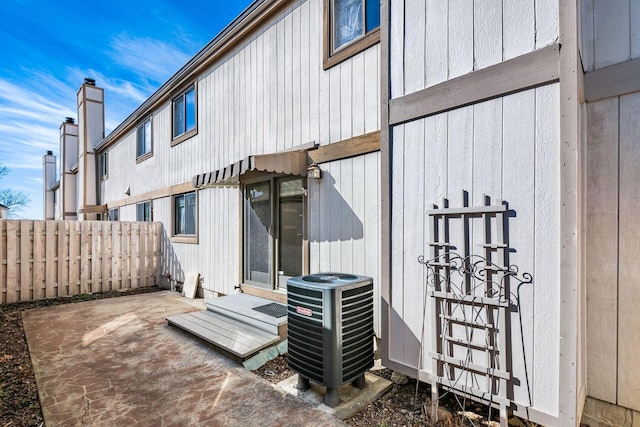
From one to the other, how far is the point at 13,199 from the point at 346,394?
38.8m

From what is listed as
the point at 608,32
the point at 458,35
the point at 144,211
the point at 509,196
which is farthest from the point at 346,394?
the point at 144,211

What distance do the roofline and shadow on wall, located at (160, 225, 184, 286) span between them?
12.3 feet

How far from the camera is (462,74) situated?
251 cm

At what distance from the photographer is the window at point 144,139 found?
941 centimetres

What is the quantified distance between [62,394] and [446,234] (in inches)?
150

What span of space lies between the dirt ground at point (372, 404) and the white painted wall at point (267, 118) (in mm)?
1288

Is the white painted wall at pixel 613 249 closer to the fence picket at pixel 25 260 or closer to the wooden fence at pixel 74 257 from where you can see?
the wooden fence at pixel 74 257

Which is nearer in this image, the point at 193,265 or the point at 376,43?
the point at 376,43

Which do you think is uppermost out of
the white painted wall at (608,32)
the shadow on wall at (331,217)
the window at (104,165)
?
the window at (104,165)

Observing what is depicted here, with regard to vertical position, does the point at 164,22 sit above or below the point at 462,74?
above

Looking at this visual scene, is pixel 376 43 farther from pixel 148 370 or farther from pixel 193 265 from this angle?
pixel 193 265

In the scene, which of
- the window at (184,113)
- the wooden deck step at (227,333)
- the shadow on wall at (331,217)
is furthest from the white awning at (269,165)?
the window at (184,113)

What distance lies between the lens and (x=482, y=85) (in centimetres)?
238

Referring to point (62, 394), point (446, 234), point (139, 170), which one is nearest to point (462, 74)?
point (446, 234)
